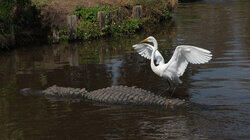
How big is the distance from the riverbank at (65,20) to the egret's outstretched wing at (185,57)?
861 cm

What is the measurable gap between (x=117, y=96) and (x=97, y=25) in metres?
10.1

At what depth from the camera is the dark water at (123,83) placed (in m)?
7.29

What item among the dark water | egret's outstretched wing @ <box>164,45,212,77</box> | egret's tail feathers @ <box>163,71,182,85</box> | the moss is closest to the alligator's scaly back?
the dark water

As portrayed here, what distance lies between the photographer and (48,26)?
18.7 metres

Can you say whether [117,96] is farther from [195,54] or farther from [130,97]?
[195,54]

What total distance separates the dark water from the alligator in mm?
204

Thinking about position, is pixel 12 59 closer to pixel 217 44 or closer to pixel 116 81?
pixel 116 81

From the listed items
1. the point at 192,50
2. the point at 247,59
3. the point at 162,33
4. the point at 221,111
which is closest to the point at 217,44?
the point at 247,59

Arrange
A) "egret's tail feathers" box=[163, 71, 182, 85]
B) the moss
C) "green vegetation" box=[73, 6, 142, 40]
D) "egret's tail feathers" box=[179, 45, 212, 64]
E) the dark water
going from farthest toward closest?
1. "green vegetation" box=[73, 6, 142, 40]
2. the moss
3. "egret's tail feathers" box=[163, 71, 182, 85]
4. "egret's tail feathers" box=[179, 45, 212, 64]
5. the dark water

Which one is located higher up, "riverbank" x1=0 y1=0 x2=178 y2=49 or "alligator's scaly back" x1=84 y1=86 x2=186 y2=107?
"riverbank" x1=0 y1=0 x2=178 y2=49

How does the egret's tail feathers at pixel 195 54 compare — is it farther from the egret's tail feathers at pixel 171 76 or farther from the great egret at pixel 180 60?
the egret's tail feathers at pixel 171 76

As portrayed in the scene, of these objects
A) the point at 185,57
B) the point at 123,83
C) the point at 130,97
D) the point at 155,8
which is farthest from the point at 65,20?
the point at 130,97

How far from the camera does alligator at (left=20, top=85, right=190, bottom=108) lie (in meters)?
8.45

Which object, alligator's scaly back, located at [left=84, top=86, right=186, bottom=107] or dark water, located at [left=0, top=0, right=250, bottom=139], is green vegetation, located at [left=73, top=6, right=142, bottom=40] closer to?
dark water, located at [left=0, top=0, right=250, bottom=139]
